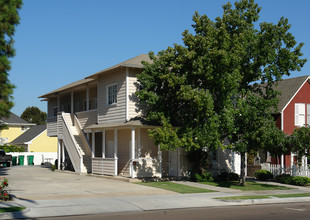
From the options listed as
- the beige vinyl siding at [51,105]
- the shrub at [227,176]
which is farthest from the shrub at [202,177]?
the beige vinyl siding at [51,105]

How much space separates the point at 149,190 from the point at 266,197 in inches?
206

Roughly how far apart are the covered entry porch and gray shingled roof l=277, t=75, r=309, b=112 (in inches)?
422

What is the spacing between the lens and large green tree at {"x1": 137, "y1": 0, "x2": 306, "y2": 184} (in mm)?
19719

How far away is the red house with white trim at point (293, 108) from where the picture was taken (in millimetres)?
28688

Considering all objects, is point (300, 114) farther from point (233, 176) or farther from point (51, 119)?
point (51, 119)

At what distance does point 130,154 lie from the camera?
24109 mm

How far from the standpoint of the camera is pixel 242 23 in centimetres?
2103

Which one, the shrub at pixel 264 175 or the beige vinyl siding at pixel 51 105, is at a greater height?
the beige vinyl siding at pixel 51 105

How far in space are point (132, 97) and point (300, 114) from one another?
532 inches

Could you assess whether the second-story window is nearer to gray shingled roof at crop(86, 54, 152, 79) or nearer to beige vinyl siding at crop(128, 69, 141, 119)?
gray shingled roof at crop(86, 54, 152, 79)

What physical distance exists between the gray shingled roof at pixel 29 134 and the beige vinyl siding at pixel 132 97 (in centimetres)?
3466

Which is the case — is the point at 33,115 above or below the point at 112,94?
above

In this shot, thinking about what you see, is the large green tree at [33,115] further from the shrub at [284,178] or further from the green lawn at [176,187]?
the green lawn at [176,187]

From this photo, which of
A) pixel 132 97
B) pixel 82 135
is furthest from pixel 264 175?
pixel 82 135
